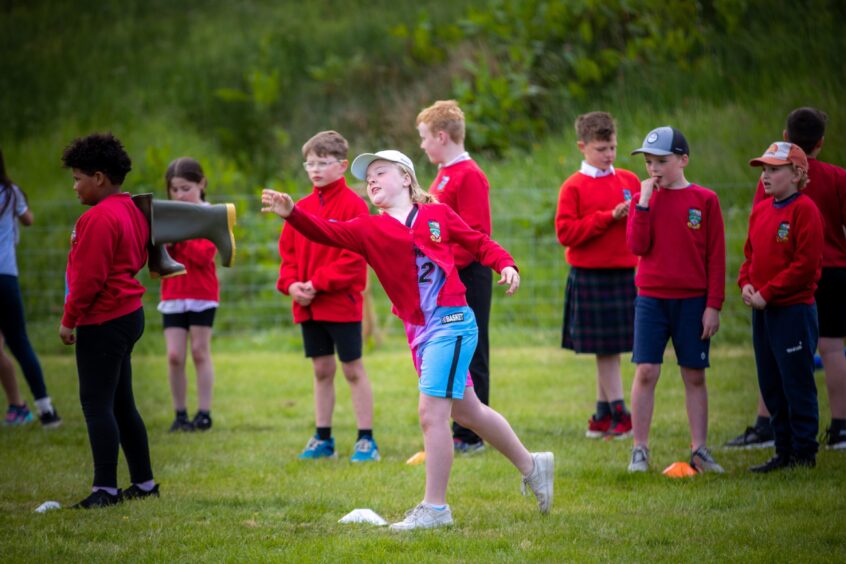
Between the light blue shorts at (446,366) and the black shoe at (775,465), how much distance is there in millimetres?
2046

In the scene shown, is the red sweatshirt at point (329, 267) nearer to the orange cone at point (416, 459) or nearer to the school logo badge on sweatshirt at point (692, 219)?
the orange cone at point (416, 459)

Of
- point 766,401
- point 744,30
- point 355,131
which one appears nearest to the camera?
point 766,401

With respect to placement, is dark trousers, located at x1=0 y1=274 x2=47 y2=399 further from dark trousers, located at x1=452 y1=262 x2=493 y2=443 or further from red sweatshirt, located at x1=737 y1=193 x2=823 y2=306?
red sweatshirt, located at x1=737 y1=193 x2=823 y2=306

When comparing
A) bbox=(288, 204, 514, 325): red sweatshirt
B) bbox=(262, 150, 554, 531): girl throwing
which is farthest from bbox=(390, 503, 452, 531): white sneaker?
bbox=(288, 204, 514, 325): red sweatshirt

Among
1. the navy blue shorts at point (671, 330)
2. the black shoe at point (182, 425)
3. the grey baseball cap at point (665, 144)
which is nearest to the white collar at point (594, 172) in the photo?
the grey baseball cap at point (665, 144)

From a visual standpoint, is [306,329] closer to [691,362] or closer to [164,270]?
[164,270]

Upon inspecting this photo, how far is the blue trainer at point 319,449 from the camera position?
6.71m

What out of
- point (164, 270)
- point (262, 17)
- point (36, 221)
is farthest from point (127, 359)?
point (262, 17)

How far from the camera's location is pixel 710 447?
6707mm

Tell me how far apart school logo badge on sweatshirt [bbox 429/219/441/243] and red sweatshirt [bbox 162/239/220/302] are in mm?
3258

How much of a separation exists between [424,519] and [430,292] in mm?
1044

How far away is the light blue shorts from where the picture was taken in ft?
15.4

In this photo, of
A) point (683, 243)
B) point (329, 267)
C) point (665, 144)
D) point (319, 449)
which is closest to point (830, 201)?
point (683, 243)

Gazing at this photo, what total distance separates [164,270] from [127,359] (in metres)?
0.51
